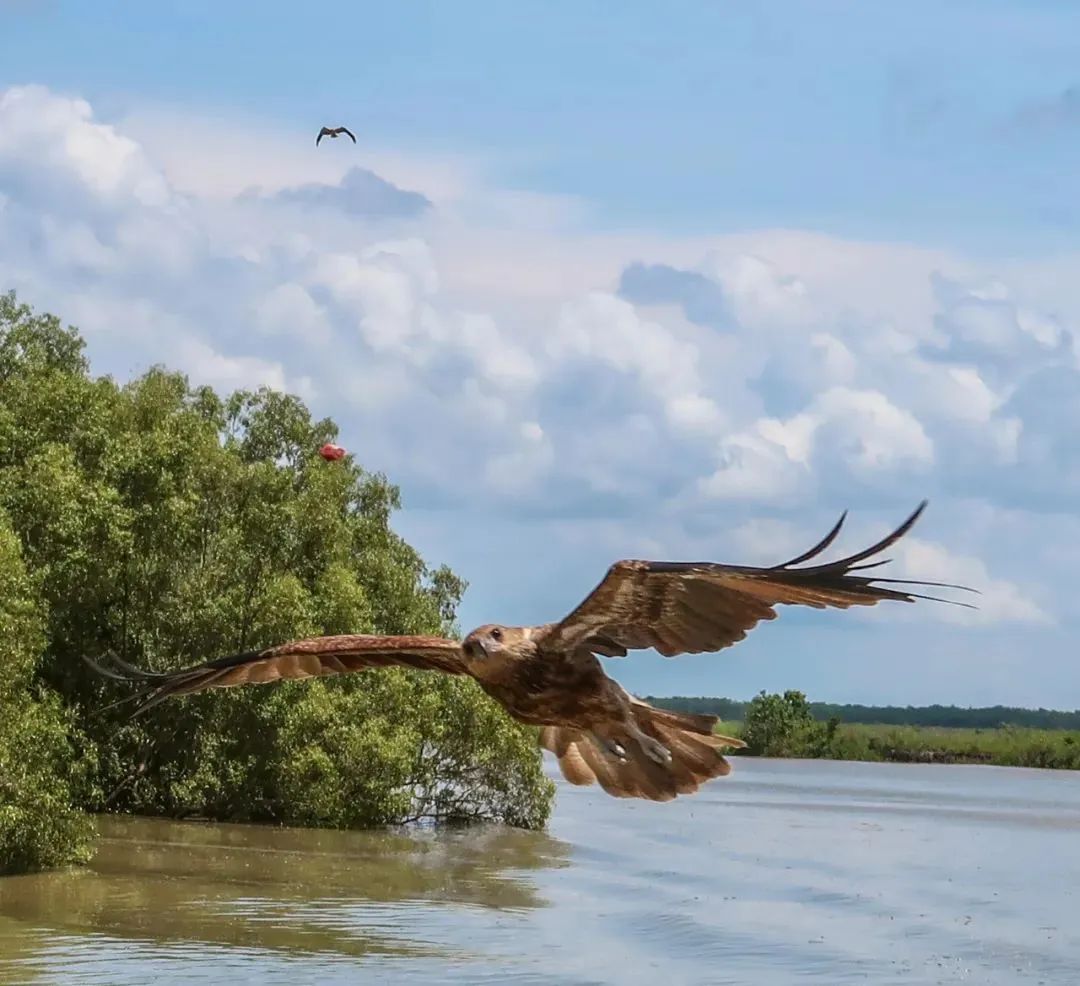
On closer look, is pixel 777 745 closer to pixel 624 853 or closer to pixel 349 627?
pixel 624 853

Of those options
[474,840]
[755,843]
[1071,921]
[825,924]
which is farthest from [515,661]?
[755,843]

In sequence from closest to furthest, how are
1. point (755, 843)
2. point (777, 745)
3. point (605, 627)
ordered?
point (605, 627) → point (755, 843) → point (777, 745)

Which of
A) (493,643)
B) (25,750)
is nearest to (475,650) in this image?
(493,643)

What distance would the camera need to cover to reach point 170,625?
3117cm

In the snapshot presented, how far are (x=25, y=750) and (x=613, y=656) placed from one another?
15.7 metres

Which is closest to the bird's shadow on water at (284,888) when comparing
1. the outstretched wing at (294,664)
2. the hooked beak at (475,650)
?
the outstretched wing at (294,664)

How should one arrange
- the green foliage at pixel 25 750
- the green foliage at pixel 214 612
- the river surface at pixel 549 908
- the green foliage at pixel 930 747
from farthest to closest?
1. the green foliage at pixel 930 747
2. the green foliage at pixel 214 612
3. the green foliage at pixel 25 750
4. the river surface at pixel 549 908

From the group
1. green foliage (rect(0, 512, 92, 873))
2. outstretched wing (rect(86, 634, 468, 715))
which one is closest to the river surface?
green foliage (rect(0, 512, 92, 873))

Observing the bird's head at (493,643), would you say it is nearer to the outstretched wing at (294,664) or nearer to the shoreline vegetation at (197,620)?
the outstretched wing at (294,664)

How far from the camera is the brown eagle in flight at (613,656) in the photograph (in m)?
9.48

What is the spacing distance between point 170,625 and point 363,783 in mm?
4269

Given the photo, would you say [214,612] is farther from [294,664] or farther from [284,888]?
[294,664]

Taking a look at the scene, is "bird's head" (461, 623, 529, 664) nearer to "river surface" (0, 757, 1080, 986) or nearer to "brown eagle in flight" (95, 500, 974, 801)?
"brown eagle in flight" (95, 500, 974, 801)

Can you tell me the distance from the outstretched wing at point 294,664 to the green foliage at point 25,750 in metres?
12.7
